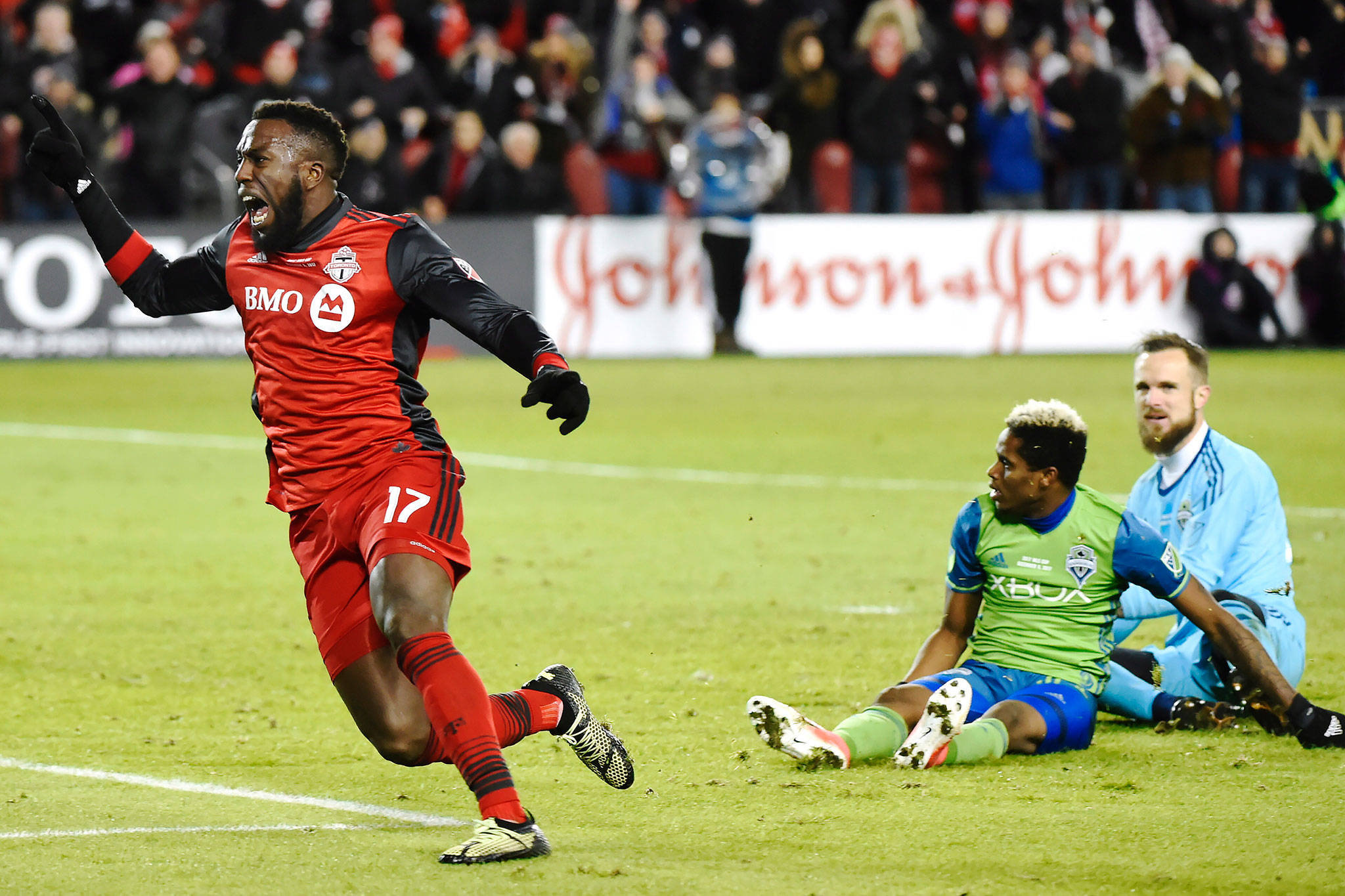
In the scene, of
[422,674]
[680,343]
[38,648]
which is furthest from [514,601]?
[680,343]

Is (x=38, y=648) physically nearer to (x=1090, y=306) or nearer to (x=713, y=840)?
(x=713, y=840)

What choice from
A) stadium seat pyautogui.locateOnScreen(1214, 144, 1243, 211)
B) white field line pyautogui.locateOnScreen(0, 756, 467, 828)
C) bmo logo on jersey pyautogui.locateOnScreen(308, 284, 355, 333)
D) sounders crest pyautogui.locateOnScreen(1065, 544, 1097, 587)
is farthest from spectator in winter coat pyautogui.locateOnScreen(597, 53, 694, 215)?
bmo logo on jersey pyautogui.locateOnScreen(308, 284, 355, 333)

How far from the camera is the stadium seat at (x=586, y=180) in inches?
837

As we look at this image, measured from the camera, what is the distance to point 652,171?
840 inches

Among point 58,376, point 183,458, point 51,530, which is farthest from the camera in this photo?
point 58,376

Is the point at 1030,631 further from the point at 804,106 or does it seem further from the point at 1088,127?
the point at 1088,127

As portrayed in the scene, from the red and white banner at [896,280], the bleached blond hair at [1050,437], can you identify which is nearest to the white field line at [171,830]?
the bleached blond hair at [1050,437]

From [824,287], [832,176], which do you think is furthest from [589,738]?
[832,176]

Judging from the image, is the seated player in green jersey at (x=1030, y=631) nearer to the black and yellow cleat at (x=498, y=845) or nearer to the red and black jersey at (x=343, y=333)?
the black and yellow cleat at (x=498, y=845)

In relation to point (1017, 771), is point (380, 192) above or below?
above

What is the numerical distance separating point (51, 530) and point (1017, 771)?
23.6 ft

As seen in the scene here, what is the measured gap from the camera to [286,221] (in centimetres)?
533

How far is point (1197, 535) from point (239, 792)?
3.31 meters

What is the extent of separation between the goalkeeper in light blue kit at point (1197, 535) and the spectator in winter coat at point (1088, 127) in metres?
15.3
